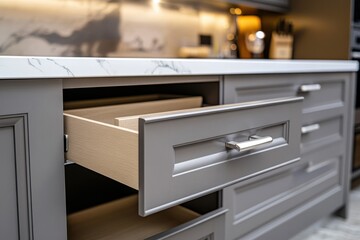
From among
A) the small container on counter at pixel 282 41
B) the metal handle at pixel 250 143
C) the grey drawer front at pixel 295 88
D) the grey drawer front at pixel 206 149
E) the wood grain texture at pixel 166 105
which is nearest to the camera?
the grey drawer front at pixel 206 149

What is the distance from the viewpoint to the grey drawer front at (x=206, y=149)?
65 centimetres

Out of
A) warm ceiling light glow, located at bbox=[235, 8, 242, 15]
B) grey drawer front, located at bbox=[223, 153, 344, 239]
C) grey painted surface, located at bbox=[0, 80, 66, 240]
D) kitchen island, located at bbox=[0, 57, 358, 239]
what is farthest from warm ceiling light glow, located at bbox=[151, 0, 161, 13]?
grey painted surface, located at bbox=[0, 80, 66, 240]

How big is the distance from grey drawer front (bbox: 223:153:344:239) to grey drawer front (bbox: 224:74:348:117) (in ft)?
0.85

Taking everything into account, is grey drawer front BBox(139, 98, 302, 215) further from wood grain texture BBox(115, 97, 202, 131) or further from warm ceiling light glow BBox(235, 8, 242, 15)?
warm ceiling light glow BBox(235, 8, 242, 15)

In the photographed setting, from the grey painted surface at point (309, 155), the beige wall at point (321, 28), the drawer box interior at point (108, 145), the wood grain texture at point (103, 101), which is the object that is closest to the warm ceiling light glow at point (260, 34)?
the beige wall at point (321, 28)

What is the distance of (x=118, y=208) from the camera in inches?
47.6

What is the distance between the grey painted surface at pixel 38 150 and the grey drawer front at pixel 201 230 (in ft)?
0.82

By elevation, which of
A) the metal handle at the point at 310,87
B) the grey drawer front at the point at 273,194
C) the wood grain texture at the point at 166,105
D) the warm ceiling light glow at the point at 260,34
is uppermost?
the warm ceiling light glow at the point at 260,34

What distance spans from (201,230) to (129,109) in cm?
37

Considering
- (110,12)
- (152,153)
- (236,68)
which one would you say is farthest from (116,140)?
(110,12)

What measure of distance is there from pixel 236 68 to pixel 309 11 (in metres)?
1.08

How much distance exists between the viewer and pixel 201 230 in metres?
0.97

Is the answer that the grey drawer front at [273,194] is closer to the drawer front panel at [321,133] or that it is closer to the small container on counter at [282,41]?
the drawer front panel at [321,133]

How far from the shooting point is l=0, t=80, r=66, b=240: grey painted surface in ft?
2.36
